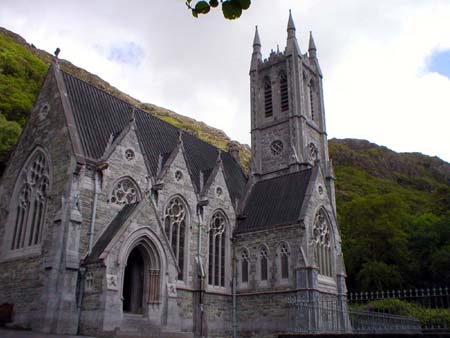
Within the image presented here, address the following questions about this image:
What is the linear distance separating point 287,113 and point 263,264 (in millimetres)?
14653

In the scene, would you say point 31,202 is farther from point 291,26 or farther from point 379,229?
point 379,229

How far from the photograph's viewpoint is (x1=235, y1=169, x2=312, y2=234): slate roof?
2761 centimetres

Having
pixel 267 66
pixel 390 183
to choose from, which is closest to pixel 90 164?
pixel 267 66

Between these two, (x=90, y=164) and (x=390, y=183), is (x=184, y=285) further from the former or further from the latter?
(x=390, y=183)

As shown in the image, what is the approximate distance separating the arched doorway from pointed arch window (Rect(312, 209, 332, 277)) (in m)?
10.8

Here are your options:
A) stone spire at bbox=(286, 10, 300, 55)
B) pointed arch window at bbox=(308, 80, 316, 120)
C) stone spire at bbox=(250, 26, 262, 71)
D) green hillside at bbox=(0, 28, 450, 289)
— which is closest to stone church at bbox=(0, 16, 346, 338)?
pointed arch window at bbox=(308, 80, 316, 120)

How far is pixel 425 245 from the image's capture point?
4794cm

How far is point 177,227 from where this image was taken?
25.4 metres

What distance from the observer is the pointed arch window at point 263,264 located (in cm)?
2683

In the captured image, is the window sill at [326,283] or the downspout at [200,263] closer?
the downspout at [200,263]

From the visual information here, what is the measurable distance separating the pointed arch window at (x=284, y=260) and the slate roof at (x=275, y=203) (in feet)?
4.55

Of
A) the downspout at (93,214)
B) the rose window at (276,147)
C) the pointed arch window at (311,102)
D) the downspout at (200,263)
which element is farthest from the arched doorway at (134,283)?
the pointed arch window at (311,102)

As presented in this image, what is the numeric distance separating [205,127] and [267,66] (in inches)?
3902

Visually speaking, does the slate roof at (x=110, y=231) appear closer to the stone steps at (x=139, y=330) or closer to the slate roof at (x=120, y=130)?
the stone steps at (x=139, y=330)
